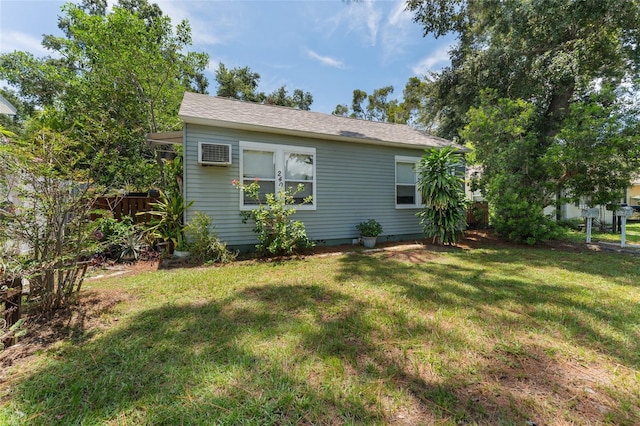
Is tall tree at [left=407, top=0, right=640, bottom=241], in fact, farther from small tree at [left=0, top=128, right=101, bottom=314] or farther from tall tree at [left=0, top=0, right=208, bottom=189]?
tall tree at [left=0, top=0, right=208, bottom=189]

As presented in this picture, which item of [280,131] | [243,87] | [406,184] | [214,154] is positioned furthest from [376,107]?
[214,154]

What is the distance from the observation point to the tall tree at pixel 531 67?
7230mm

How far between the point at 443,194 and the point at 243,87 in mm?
19484

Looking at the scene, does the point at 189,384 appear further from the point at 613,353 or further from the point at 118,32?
the point at 118,32

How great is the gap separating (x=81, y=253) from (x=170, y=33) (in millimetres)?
9620

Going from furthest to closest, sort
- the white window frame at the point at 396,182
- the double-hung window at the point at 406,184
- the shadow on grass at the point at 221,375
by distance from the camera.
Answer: the double-hung window at the point at 406,184 → the white window frame at the point at 396,182 → the shadow on grass at the point at 221,375

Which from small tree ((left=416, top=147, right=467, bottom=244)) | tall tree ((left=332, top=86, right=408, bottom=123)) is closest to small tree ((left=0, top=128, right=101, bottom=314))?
small tree ((left=416, top=147, right=467, bottom=244))

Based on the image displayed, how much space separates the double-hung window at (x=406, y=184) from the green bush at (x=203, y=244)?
17.6ft

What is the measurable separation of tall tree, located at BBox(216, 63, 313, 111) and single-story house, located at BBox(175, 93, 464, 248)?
A: 14.9 m

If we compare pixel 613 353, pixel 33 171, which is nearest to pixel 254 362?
pixel 33 171

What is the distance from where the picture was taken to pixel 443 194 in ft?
22.1

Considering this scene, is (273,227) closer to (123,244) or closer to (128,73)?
(123,244)

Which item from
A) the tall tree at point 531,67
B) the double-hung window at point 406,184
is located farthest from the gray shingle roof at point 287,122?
the tall tree at point 531,67

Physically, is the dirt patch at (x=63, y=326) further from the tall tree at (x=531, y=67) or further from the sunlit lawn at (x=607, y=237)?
the sunlit lawn at (x=607, y=237)
